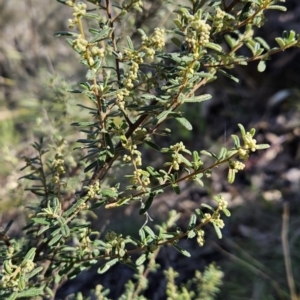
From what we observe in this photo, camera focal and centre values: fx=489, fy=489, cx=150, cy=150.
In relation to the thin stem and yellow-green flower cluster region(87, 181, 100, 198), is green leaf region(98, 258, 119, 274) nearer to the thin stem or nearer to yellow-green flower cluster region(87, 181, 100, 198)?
yellow-green flower cluster region(87, 181, 100, 198)

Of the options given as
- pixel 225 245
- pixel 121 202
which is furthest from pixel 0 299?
pixel 225 245

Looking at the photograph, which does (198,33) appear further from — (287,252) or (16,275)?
(287,252)

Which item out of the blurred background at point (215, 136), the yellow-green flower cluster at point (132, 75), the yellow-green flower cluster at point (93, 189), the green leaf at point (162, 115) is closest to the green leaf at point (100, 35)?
the yellow-green flower cluster at point (132, 75)

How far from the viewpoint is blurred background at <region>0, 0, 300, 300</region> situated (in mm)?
2260

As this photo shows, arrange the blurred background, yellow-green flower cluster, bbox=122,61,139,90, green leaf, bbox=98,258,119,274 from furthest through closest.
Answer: the blurred background < green leaf, bbox=98,258,119,274 < yellow-green flower cluster, bbox=122,61,139,90

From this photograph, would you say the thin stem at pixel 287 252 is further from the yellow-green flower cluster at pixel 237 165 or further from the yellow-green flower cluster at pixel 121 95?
the yellow-green flower cluster at pixel 121 95

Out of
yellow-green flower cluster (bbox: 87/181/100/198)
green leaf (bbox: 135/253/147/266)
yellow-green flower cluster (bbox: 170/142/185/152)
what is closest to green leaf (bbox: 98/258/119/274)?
green leaf (bbox: 135/253/147/266)

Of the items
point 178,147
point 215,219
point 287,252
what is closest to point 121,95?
point 178,147

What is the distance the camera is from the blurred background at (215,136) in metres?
2.26

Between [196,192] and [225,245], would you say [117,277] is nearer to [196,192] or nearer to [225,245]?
[225,245]

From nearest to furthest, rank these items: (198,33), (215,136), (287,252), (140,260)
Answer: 1. (198,33)
2. (140,260)
3. (287,252)
4. (215,136)

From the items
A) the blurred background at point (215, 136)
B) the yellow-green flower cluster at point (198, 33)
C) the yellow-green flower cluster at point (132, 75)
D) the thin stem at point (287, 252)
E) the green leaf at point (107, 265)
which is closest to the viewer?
the yellow-green flower cluster at point (198, 33)

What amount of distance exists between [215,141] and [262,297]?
1.96 m

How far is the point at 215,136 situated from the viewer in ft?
13.8
